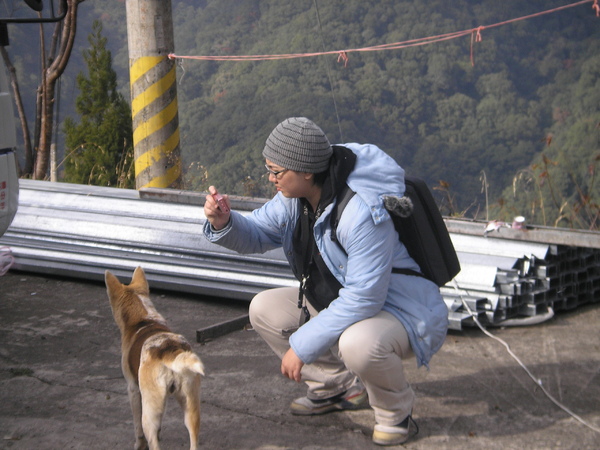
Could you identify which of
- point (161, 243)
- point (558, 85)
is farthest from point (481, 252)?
point (558, 85)

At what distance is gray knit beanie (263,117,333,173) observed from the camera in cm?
321

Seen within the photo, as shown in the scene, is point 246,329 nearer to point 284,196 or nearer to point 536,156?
point 284,196

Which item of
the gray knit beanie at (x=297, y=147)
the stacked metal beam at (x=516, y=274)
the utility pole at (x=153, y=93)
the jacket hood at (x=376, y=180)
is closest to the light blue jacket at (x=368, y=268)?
the jacket hood at (x=376, y=180)

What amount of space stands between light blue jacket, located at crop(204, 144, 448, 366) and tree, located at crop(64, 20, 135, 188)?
22.5 ft

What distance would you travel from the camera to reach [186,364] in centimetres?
285

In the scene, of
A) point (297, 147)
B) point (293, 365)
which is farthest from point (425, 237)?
point (293, 365)

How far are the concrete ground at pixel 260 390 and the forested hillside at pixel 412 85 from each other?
10137 mm

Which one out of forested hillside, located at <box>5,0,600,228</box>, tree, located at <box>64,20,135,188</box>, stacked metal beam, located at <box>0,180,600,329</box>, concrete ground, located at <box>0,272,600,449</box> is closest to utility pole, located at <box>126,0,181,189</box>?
stacked metal beam, located at <box>0,180,600,329</box>

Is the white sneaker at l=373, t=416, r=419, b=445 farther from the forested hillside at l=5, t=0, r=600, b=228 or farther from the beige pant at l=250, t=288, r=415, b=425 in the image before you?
the forested hillside at l=5, t=0, r=600, b=228

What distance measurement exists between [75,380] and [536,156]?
13.8 meters

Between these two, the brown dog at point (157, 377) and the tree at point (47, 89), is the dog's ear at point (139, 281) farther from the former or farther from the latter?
the tree at point (47, 89)

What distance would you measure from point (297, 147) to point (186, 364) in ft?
3.24

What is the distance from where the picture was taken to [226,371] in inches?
171

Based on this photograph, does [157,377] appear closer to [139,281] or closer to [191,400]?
[191,400]
